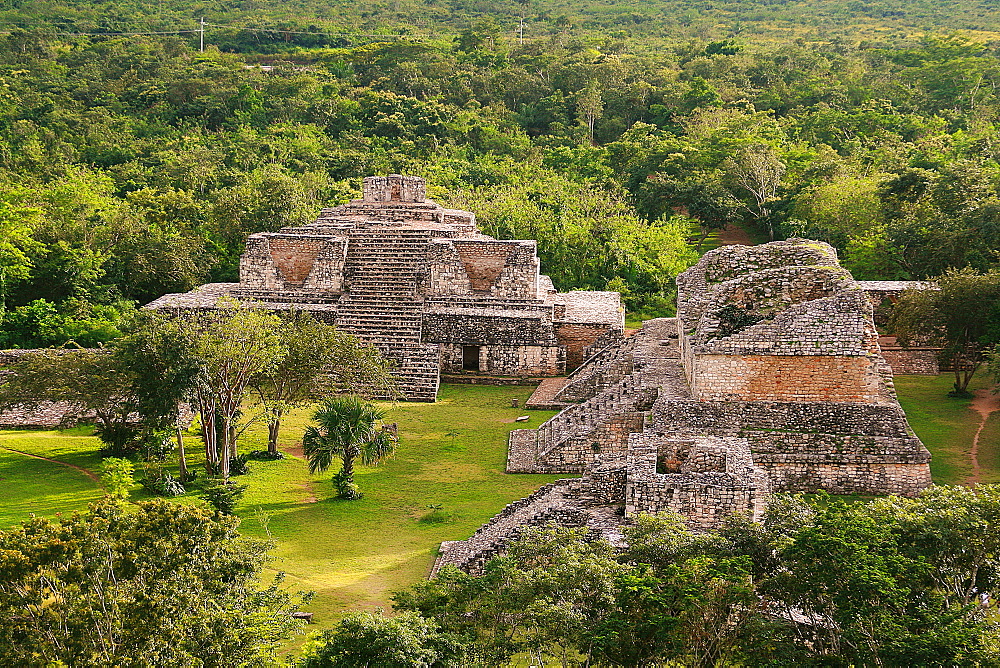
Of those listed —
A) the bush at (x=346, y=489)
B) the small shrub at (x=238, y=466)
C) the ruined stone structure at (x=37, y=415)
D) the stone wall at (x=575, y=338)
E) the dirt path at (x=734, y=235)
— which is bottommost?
the bush at (x=346, y=489)

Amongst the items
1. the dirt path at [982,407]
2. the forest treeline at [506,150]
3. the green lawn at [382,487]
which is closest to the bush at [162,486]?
the green lawn at [382,487]

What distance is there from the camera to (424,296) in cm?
2409

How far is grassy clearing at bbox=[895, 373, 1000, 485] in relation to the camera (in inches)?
633

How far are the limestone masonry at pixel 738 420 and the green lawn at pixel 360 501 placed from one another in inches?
27.2

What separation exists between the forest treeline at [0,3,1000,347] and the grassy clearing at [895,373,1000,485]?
4.03 m

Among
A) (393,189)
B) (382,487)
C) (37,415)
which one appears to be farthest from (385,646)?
(393,189)

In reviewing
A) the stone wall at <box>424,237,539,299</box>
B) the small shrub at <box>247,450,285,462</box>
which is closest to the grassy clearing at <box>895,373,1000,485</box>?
the stone wall at <box>424,237,539,299</box>

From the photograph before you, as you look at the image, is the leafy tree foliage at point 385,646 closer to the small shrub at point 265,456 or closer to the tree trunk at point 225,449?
the tree trunk at point 225,449

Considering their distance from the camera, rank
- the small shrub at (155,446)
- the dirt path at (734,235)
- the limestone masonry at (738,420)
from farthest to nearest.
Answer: the dirt path at (734,235)
the small shrub at (155,446)
the limestone masonry at (738,420)

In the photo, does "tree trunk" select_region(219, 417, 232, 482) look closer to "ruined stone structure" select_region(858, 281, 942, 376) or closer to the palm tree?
the palm tree

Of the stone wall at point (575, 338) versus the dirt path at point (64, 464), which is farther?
the stone wall at point (575, 338)

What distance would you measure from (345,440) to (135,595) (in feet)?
23.1

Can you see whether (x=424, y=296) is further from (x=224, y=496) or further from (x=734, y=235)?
(x=734, y=235)

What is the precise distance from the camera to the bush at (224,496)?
13.9 metres
